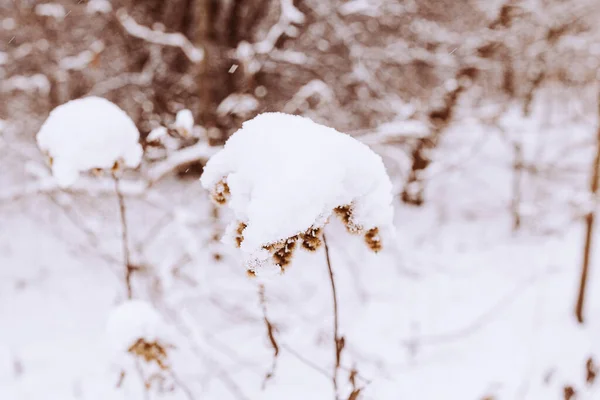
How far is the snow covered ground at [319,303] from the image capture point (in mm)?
3453

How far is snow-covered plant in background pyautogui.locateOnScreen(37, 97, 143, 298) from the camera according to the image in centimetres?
201

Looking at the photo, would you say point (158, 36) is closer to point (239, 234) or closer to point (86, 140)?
point (86, 140)

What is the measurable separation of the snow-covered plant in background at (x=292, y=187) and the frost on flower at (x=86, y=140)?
862 mm

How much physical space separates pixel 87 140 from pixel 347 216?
50.8 inches

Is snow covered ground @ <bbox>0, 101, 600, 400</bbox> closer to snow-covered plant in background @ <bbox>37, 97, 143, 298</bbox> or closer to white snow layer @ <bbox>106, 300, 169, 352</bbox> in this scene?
white snow layer @ <bbox>106, 300, 169, 352</bbox>

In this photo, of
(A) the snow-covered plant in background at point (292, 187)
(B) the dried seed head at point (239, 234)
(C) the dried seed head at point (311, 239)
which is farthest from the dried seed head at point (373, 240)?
(B) the dried seed head at point (239, 234)

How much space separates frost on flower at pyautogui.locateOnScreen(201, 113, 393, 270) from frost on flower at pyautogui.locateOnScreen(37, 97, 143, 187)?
33.8 inches

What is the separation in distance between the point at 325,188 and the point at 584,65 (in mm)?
8994

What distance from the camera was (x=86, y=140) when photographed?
2.02 meters

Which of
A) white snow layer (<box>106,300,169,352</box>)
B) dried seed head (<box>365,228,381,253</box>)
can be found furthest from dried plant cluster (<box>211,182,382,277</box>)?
white snow layer (<box>106,300,169,352</box>)

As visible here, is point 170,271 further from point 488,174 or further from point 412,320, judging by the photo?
point 488,174

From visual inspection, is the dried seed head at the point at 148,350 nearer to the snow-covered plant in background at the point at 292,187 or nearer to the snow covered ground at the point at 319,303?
the snow covered ground at the point at 319,303

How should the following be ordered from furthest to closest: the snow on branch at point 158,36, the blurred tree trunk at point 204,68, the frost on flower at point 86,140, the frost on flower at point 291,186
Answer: the snow on branch at point 158,36
the blurred tree trunk at point 204,68
the frost on flower at point 86,140
the frost on flower at point 291,186

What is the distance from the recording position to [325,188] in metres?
1.25
